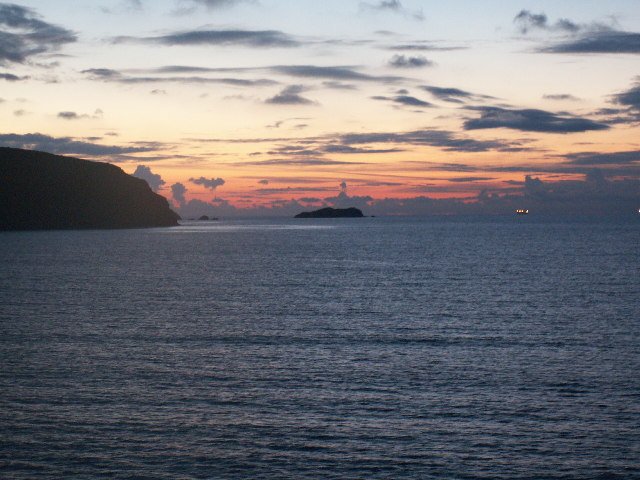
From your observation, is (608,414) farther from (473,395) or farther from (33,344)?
(33,344)

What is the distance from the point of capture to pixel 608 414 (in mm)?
28641

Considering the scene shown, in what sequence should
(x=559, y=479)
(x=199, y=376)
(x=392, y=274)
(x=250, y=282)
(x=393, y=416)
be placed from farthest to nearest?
(x=392, y=274) < (x=250, y=282) < (x=199, y=376) < (x=393, y=416) < (x=559, y=479)

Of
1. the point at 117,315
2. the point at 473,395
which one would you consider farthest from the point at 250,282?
the point at 473,395

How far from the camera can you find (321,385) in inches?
1318

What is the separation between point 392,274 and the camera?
95562mm

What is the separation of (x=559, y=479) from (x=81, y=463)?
17339 mm

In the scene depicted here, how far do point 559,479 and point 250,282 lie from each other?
65968 mm

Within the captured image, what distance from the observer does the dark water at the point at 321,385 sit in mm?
24016

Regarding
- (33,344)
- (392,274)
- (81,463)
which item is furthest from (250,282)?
(81,463)

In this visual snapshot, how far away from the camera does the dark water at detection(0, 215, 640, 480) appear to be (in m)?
24.0

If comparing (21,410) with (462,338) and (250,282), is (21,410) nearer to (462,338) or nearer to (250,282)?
(462,338)

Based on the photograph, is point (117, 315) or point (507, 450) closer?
point (507, 450)

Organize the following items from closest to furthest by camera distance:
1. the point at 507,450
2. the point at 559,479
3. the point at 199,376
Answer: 1. the point at 559,479
2. the point at 507,450
3. the point at 199,376

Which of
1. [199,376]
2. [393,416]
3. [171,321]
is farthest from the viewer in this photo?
[171,321]
